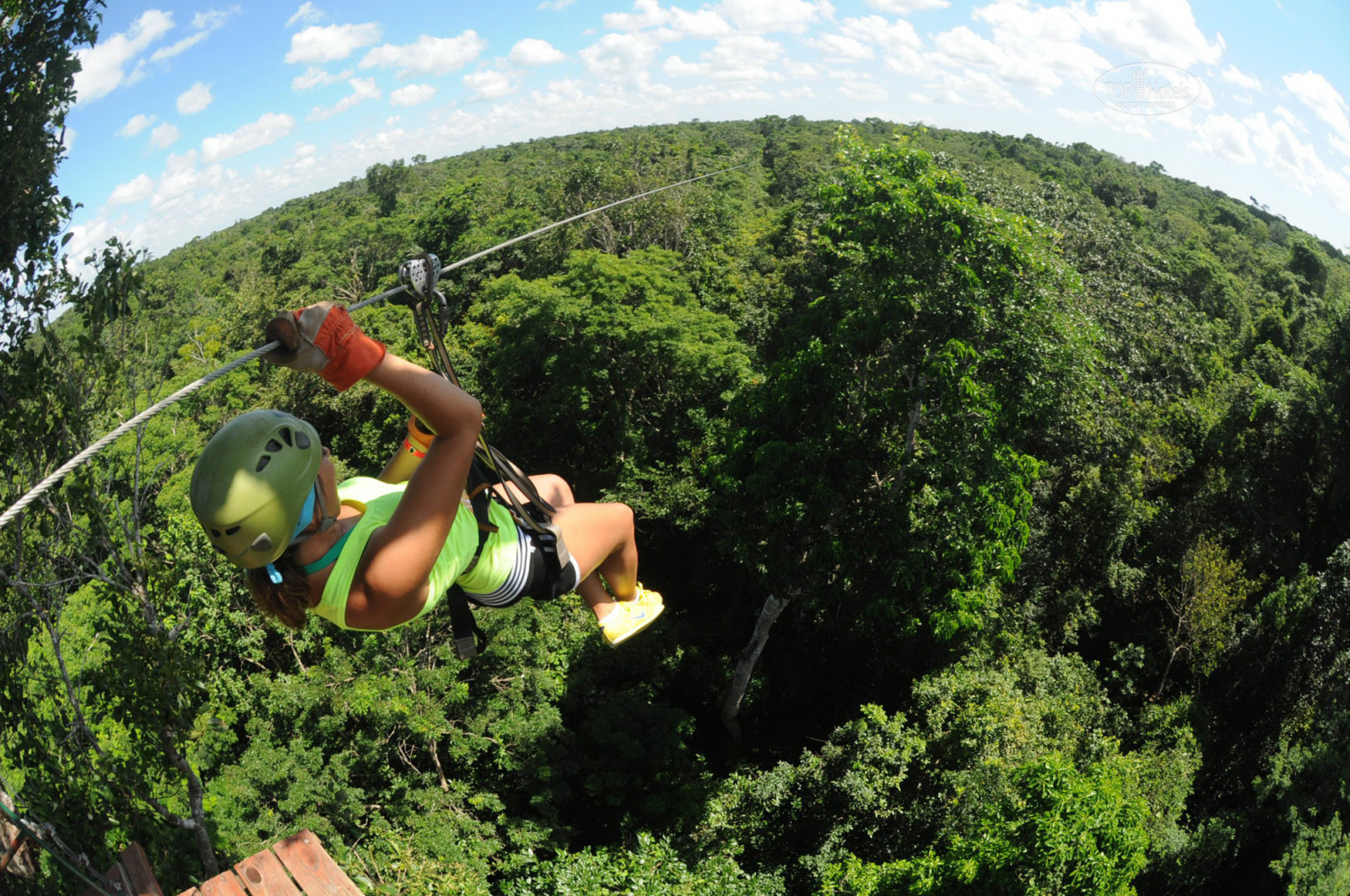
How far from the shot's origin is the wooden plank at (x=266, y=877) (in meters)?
3.96

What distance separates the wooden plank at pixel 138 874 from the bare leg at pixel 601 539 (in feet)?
10.0

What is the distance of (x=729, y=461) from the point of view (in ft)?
38.5

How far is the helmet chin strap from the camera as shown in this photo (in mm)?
2176

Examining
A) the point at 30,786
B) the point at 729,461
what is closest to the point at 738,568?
the point at 729,461

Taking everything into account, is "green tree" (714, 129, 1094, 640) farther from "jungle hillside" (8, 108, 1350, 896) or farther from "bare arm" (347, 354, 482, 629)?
"bare arm" (347, 354, 482, 629)

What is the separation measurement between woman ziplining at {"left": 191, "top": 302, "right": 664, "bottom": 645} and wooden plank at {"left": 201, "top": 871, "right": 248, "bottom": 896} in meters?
2.45

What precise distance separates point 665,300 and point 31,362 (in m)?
13.7

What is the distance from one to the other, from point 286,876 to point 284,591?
8.67 feet

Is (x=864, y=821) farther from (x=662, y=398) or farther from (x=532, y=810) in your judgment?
(x=662, y=398)

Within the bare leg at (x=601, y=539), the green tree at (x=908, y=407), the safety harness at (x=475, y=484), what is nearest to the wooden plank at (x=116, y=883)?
the safety harness at (x=475, y=484)

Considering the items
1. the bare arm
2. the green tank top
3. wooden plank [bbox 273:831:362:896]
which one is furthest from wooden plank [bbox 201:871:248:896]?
the bare arm

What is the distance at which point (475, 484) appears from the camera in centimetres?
271

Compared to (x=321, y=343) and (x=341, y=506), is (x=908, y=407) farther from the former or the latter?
(x=321, y=343)

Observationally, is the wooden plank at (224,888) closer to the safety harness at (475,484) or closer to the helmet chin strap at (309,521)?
the safety harness at (475,484)
